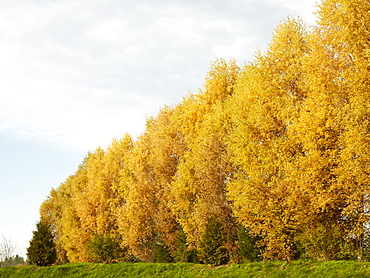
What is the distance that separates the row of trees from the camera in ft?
56.1

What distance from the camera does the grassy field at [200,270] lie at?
15242 mm

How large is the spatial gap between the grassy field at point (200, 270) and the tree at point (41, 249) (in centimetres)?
76

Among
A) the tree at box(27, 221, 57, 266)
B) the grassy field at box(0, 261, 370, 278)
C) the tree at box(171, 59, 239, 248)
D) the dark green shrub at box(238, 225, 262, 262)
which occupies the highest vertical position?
the tree at box(171, 59, 239, 248)

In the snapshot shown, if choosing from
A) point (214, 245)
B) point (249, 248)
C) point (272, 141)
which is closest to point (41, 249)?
point (214, 245)

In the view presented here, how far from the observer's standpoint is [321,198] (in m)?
17.3

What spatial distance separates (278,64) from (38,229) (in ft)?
75.7

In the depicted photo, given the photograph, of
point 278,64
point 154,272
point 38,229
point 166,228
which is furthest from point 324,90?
point 38,229

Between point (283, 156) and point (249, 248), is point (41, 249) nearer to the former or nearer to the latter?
point (249, 248)

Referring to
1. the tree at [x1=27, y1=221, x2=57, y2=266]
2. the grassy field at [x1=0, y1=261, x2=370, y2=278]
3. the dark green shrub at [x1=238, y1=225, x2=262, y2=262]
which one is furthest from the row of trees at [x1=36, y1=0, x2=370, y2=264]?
the tree at [x1=27, y1=221, x2=57, y2=266]

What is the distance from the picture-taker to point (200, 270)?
Result: 68.4ft

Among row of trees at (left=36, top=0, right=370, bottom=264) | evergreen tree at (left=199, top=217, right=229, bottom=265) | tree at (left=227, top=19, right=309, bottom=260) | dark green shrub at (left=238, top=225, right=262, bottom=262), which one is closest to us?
row of trees at (left=36, top=0, right=370, bottom=264)

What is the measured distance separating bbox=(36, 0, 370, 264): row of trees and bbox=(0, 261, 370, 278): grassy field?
1095mm

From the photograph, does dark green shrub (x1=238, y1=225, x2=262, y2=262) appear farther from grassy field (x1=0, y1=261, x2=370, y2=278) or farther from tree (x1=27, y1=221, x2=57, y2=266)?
tree (x1=27, y1=221, x2=57, y2=266)

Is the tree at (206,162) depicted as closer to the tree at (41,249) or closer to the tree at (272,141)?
the tree at (272,141)
